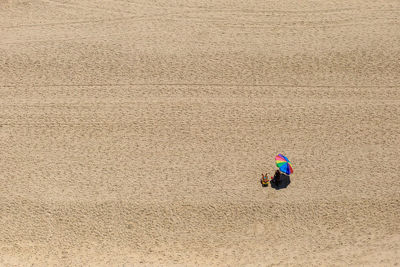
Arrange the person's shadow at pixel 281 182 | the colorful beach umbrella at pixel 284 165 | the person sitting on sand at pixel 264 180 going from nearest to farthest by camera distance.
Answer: the colorful beach umbrella at pixel 284 165, the person sitting on sand at pixel 264 180, the person's shadow at pixel 281 182

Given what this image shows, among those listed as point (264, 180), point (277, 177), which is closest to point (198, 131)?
point (264, 180)

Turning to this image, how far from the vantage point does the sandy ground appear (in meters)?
18.3

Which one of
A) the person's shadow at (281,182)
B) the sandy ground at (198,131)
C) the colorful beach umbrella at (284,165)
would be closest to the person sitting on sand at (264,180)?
the sandy ground at (198,131)

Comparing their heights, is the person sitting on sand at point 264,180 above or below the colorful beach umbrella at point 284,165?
below

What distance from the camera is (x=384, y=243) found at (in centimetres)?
1805

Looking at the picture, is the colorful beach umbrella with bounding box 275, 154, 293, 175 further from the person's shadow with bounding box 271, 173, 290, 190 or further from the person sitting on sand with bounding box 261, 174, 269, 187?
the person's shadow with bounding box 271, 173, 290, 190

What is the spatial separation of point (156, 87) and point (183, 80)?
4.66ft

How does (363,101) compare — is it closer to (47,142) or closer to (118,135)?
(118,135)

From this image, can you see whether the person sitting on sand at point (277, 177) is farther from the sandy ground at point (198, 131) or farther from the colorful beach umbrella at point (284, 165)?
the colorful beach umbrella at point (284, 165)

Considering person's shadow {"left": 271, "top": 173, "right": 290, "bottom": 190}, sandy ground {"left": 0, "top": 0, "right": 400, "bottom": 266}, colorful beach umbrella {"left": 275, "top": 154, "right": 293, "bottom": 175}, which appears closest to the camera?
sandy ground {"left": 0, "top": 0, "right": 400, "bottom": 266}

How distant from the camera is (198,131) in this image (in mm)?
20828

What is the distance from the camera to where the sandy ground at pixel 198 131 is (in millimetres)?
18266

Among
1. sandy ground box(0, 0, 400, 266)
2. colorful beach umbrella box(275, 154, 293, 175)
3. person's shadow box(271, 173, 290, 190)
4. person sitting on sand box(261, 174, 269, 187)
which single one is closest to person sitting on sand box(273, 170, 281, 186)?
person's shadow box(271, 173, 290, 190)

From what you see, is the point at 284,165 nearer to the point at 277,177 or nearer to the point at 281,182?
the point at 277,177
